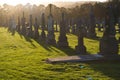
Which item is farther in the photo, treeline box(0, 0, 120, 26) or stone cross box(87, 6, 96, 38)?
treeline box(0, 0, 120, 26)

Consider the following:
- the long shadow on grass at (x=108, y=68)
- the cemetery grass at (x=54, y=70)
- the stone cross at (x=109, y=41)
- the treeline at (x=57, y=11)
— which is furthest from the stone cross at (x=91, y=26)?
the long shadow on grass at (x=108, y=68)

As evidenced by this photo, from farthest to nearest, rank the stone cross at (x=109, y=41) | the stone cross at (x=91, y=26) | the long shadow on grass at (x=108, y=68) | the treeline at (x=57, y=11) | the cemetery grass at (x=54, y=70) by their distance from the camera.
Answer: the treeline at (x=57, y=11), the stone cross at (x=91, y=26), the stone cross at (x=109, y=41), the long shadow on grass at (x=108, y=68), the cemetery grass at (x=54, y=70)

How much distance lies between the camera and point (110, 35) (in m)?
22.3

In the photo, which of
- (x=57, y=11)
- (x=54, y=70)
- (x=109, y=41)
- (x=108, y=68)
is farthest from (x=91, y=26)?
(x=57, y=11)

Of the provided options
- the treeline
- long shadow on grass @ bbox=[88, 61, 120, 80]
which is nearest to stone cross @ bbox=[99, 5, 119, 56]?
long shadow on grass @ bbox=[88, 61, 120, 80]

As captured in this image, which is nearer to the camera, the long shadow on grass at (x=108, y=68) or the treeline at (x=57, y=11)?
the long shadow on grass at (x=108, y=68)

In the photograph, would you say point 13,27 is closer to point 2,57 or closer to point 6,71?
Answer: point 2,57

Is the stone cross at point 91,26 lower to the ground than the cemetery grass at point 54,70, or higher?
higher

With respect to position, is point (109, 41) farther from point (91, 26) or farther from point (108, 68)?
point (91, 26)

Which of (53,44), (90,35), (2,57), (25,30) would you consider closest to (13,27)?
(25,30)

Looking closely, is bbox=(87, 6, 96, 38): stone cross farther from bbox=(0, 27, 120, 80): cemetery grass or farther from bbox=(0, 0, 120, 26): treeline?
bbox=(0, 27, 120, 80): cemetery grass

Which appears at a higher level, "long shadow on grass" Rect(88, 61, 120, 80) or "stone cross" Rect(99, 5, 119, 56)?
"stone cross" Rect(99, 5, 119, 56)

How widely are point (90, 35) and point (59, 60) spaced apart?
67.5ft

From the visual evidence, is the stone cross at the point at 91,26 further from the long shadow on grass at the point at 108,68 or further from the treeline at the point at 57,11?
the long shadow on grass at the point at 108,68
